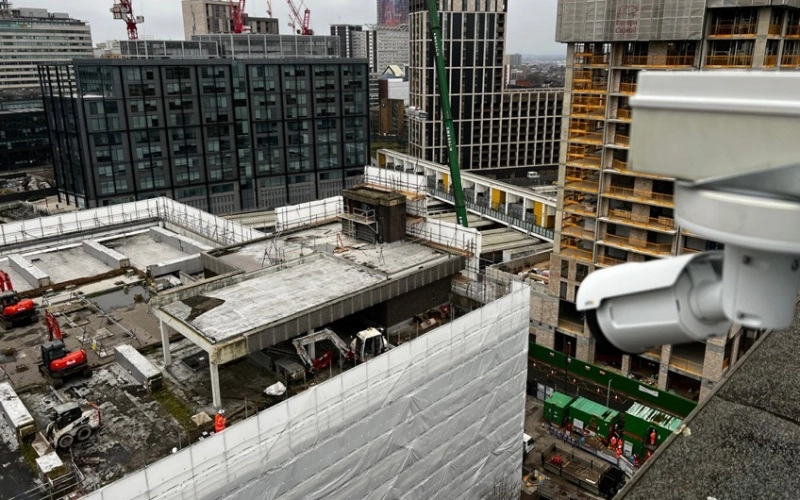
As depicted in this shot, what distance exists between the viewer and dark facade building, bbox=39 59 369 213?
3083 inches

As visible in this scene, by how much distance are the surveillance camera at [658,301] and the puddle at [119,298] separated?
31.9m

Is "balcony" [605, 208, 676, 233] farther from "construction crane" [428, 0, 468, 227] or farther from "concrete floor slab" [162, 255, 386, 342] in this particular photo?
"concrete floor slab" [162, 255, 386, 342]

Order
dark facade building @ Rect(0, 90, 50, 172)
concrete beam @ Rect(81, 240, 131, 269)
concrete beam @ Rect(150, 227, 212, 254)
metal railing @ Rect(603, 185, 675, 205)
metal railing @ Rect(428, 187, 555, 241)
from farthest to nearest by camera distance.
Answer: dark facade building @ Rect(0, 90, 50, 172)
metal railing @ Rect(428, 187, 555, 241)
metal railing @ Rect(603, 185, 675, 205)
concrete beam @ Rect(150, 227, 212, 254)
concrete beam @ Rect(81, 240, 131, 269)

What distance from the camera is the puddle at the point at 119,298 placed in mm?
32781

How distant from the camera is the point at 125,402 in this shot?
80.4ft

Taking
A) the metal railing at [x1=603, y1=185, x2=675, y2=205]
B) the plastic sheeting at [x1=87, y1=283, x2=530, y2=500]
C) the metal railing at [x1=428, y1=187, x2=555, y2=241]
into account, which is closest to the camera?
the plastic sheeting at [x1=87, y1=283, x2=530, y2=500]

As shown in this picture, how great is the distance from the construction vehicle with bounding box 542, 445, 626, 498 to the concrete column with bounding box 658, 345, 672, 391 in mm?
9168

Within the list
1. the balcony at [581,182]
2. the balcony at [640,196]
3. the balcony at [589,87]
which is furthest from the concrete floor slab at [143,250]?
the balcony at [589,87]

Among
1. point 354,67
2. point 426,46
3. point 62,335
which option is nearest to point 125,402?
point 62,335

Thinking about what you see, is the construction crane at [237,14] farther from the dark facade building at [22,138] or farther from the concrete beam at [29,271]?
the concrete beam at [29,271]

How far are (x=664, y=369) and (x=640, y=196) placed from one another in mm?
13513

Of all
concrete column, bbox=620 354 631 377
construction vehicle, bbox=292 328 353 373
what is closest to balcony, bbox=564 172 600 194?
concrete column, bbox=620 354 631 377

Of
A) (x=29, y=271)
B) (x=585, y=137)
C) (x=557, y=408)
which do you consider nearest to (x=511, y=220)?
(x=585, y=137)

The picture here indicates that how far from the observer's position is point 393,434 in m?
26.7
